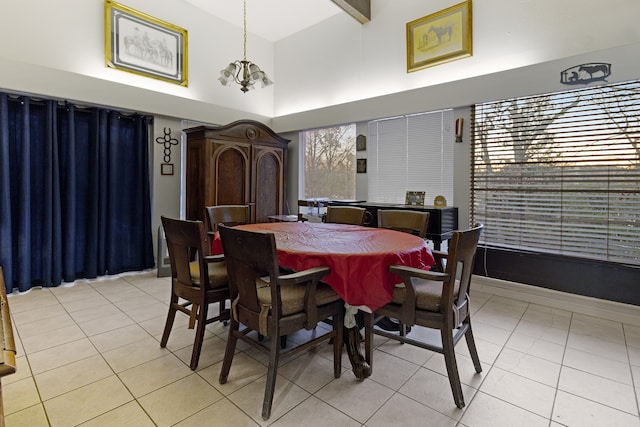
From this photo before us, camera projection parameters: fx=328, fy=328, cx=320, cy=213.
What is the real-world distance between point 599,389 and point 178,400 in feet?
8.16

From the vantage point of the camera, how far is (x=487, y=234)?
3.82 metres

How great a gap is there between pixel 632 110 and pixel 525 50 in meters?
1.16

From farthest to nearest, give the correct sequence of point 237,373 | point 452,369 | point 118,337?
point 118,337 < point 237,373 < point 452,369

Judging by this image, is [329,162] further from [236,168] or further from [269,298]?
[269,298]

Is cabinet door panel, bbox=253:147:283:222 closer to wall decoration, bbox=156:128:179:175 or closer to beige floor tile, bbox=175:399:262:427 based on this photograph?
wall decoration, bbox=156:128:179:175

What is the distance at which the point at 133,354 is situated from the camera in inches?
92.4

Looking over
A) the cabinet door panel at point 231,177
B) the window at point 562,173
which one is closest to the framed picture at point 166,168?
the cabinet door panel at point 231,177

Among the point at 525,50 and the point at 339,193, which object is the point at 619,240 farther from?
the point at 339,193

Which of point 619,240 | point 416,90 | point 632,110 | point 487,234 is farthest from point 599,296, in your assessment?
point 416,90

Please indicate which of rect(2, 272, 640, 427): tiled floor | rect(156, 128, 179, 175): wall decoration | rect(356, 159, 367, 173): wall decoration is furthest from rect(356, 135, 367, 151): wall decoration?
rect(2, 272, 640, 427): tiled floor

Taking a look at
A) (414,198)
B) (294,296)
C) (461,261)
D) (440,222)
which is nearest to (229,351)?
(294,296)

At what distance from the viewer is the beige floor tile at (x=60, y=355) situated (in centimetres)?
219

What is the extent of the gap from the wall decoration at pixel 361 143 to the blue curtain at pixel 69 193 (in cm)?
294

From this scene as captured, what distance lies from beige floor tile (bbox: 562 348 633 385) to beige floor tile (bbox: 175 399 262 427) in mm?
2158
